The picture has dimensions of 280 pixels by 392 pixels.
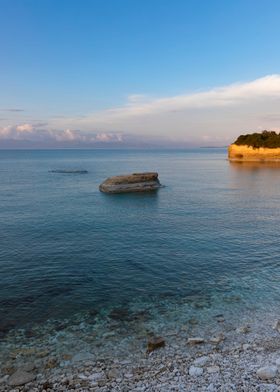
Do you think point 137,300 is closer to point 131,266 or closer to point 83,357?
point 131,266

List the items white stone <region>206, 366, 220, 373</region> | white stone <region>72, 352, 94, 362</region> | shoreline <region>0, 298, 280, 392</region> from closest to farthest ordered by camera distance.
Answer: shoreline <region>0, 298, 280, 392</region>, white stone <region>206, 366, 220, 373</region>, white stone <region>72, 352, 94, 362</region>

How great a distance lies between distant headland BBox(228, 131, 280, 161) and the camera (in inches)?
6310

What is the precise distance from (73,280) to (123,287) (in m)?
3.79

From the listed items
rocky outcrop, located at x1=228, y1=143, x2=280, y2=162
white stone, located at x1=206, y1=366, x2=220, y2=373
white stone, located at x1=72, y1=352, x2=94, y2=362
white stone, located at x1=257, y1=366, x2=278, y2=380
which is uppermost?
rocky outcrop, located at x1=228, y1=143, x2=280, y2=162

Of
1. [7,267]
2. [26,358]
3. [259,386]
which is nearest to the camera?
[259,386]

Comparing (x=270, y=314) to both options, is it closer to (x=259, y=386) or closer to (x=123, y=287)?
(x=259, y=386)

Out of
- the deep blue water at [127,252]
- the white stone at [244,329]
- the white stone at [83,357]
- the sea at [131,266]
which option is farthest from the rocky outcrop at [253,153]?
the white stone at [83,357]

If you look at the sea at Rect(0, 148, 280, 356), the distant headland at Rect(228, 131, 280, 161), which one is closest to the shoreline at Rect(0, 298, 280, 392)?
the sea at Rect(0, 148, 280, 356)

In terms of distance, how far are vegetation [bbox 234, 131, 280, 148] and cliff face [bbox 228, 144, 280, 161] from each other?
6.02 feet

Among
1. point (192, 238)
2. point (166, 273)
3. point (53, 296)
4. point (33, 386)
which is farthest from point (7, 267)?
point (192, 238)

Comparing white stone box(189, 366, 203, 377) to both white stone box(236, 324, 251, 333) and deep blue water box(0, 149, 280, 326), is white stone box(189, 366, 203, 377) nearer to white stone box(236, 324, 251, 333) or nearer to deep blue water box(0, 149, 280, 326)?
white stone box(236, 324, 251, 333)

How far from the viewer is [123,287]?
2216 cm

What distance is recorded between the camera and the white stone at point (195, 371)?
12781 mm

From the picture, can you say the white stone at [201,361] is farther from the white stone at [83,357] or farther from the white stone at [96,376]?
the white stone at [83,357]
